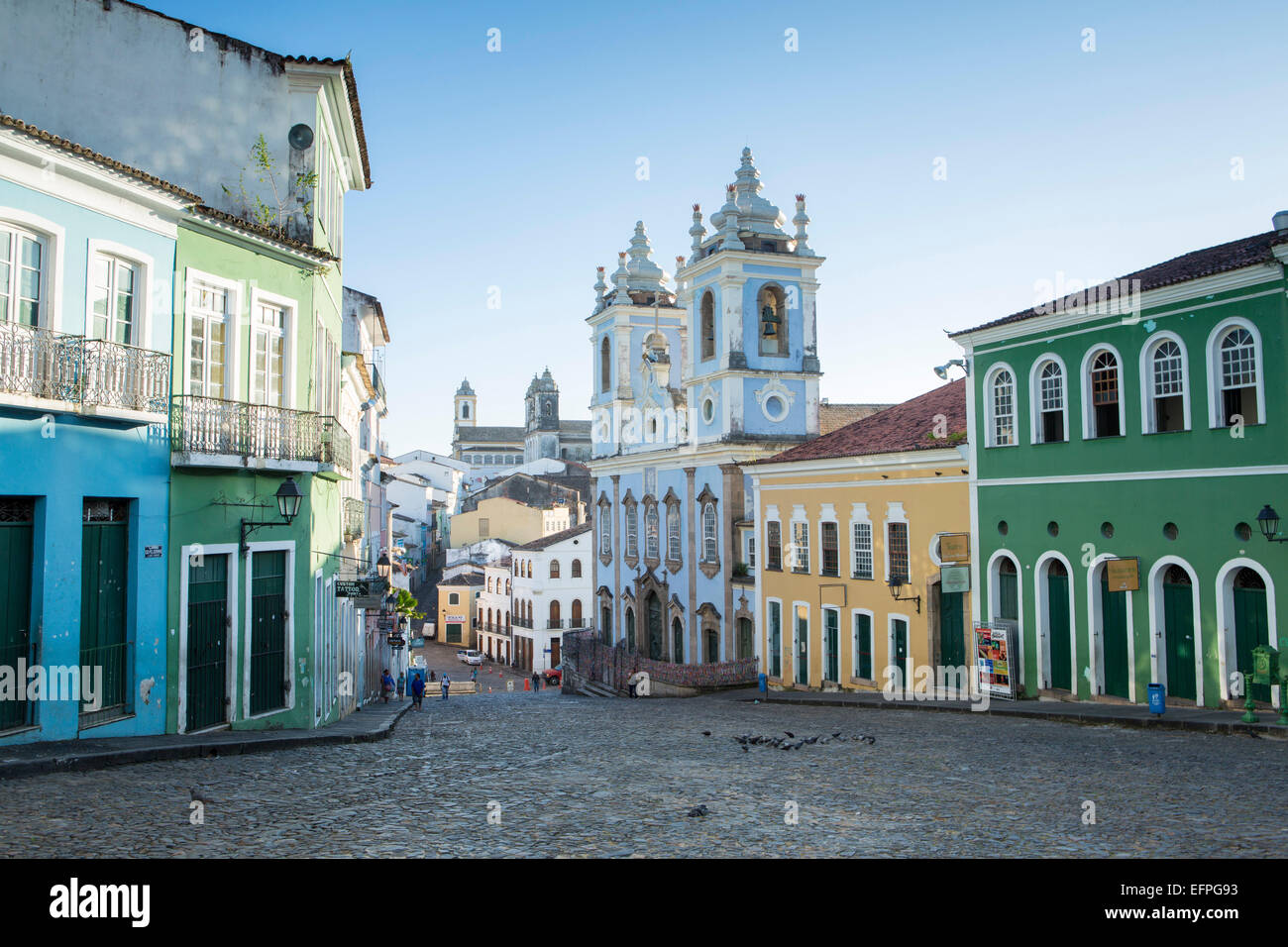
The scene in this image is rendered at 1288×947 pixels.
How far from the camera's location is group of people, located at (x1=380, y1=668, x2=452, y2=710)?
25.7 meters

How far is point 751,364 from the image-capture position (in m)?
35.5

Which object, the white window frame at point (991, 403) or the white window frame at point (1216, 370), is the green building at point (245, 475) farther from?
the white window frame at point (1216, 370)

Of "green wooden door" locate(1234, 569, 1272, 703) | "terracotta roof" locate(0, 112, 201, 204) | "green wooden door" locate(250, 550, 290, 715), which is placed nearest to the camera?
"terracotta roof" locate(0, 112, 201, 204)

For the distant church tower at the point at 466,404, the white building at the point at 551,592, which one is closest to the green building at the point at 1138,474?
the white building at the point at 551,592

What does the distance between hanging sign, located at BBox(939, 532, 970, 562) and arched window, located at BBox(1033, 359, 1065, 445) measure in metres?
2.71

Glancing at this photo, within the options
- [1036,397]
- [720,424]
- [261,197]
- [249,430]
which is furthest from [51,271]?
[720,424]

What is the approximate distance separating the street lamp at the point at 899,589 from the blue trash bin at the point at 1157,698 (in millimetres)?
7642

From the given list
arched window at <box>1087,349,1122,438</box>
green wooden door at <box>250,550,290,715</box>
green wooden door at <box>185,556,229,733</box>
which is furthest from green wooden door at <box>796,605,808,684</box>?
green wooden door at <box>185,556,229,733</box>

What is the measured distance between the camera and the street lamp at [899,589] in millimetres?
24181

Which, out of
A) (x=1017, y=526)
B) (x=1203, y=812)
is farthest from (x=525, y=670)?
(x=1203, y=812)

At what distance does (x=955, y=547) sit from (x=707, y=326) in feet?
56.4

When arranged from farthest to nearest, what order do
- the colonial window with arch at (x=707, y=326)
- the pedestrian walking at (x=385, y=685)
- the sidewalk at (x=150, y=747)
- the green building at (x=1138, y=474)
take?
the colonial window with arch at (x=707, y=326) < the pedestrian walking at (x=385, y=685) < the green building at (x=1138, y=474) < the sidewalk at (x=150, y=747)

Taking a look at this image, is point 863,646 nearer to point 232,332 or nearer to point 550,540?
point 232,332

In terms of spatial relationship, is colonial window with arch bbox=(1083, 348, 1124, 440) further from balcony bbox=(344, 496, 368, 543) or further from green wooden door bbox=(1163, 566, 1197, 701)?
balcony bbox=(344, 496, 368, 543)
